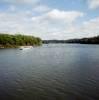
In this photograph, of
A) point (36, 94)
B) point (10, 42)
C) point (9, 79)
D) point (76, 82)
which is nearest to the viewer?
point (36, 94)

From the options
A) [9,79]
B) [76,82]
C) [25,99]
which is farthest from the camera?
[9,79]

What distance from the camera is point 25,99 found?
65.1 ft

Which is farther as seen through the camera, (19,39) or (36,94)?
(19,39)

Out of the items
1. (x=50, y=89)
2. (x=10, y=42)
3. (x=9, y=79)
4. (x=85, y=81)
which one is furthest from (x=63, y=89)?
(x=10, y=42)

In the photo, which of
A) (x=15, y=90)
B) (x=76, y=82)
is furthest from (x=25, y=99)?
(x=76, y=82)

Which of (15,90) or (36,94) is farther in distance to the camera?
(15,90)

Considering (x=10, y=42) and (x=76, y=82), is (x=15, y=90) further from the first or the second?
(x=10, y=42)

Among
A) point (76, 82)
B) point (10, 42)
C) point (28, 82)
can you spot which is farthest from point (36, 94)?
point (10, 42)

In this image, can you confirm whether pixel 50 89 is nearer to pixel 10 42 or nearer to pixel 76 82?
pixel 76 82

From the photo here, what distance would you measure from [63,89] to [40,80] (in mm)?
5608

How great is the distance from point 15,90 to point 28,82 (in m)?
3.95

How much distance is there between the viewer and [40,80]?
27812mm

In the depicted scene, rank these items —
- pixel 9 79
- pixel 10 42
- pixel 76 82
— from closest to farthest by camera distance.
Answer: pixel 76 82 → pixel 9 79 → pixel 10 42

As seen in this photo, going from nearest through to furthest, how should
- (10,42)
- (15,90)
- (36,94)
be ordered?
(36,94)
(15,90)
(10,42)
